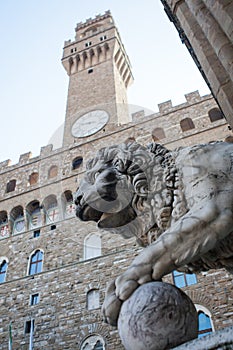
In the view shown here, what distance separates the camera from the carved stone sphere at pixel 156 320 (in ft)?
4.35

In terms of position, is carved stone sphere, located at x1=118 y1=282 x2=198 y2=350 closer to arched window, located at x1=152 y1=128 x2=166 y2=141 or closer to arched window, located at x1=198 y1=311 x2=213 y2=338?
arched window, located at x1=198 y1=311 x2=213 y2=338

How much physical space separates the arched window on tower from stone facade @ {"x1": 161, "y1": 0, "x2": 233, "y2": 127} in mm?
7383

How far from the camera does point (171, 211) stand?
2.03 meters

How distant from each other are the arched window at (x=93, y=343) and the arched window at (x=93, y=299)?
94 cm

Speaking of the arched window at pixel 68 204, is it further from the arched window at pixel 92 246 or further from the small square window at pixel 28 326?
the small square window at pixel 28 326

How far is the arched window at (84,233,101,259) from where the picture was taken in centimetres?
1248

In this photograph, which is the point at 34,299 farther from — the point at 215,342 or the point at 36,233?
the point at 215,342

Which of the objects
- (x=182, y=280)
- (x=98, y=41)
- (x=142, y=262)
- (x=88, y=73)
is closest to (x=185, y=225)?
(x=142, y=262)

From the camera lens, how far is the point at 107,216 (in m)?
2.17

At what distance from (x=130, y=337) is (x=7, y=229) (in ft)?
47.5

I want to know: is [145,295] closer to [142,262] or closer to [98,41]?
[142,262]

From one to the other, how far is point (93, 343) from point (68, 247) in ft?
12.9

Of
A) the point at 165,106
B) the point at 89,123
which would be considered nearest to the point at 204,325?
the point at 165,106

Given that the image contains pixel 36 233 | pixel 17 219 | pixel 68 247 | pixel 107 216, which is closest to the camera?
pixel 107 216
